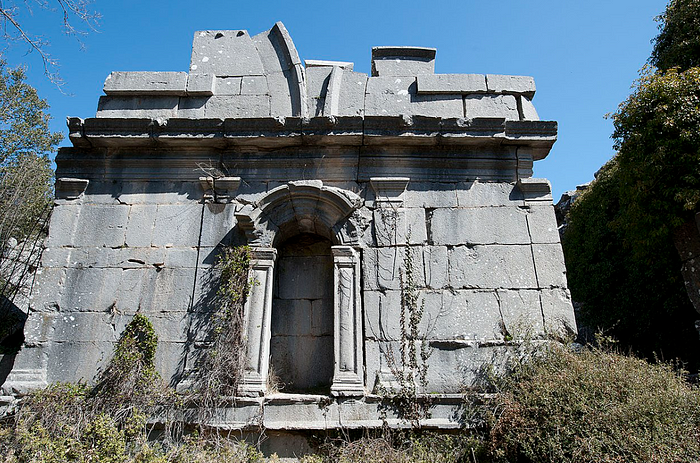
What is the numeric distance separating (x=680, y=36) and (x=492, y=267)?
8.35m

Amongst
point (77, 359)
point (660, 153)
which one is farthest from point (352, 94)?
point (660, 153)

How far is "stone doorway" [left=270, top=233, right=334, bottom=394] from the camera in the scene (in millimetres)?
5980

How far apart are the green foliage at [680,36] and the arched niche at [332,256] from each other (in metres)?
8.63

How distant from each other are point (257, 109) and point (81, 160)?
8.20 ft

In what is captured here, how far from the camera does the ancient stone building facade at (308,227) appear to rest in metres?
5.54

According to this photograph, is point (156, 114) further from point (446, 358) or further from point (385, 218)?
point (446, 358)

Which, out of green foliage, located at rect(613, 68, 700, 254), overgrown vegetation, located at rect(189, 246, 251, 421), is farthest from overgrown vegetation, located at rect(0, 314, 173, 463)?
green foliage, located at rect(613, 68, 700, 254)

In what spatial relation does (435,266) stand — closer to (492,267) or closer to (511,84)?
(492,267)

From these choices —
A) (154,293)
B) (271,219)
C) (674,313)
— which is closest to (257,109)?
(271,219)

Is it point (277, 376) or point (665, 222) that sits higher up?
point (665, 222)

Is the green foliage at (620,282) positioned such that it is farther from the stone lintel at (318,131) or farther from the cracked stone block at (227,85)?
the cracked stone block at (227,85)

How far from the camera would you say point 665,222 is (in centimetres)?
840

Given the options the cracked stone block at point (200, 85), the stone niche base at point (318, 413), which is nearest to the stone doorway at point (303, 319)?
the stone niche base at point (318, 413)

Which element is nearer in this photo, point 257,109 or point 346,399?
point 346,399
